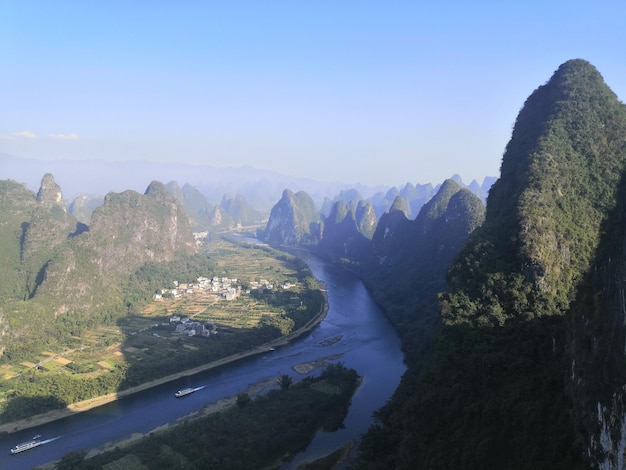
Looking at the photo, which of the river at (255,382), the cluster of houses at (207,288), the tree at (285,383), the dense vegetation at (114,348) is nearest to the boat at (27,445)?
the river at (255,382)

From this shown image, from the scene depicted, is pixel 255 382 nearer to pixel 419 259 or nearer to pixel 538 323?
pixel 538 323

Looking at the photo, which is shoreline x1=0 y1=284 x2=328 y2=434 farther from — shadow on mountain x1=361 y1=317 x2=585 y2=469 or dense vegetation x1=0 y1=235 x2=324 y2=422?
shadow on mountain x1=361 y1=317 x2=585 y2=469

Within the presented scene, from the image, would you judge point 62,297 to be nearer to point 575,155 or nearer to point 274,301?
point 274,301

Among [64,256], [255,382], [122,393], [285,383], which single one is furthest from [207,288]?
[285,383]

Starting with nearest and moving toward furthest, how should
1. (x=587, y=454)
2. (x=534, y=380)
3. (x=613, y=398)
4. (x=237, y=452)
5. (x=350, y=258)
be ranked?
(x=613, y=398)
(x=587, y=454)
(x=534, y=380)
(x=237, y=452)
(x=350, y=258)

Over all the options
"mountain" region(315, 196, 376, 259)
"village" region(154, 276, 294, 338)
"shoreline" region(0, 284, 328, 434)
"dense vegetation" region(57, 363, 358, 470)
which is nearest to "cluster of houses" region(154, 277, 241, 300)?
"village" region(154, 276, 294, 338)

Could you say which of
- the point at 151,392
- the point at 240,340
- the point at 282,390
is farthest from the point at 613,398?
the point at 240,340
